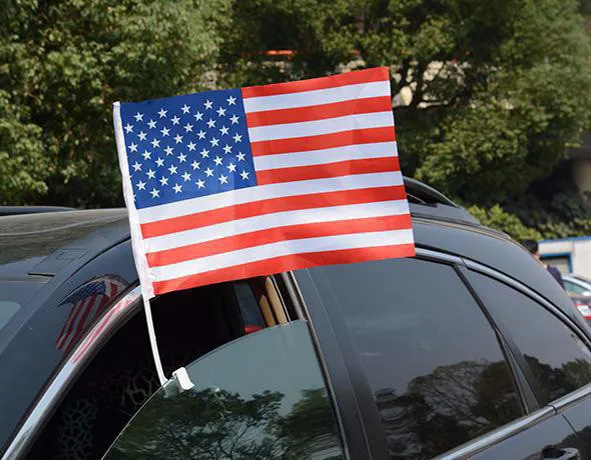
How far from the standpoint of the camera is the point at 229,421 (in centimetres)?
202

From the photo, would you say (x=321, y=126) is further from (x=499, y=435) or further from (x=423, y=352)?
(x=499, y=435)

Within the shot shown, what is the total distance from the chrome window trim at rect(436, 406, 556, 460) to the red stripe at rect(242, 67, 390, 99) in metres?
0.80

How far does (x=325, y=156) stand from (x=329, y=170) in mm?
32

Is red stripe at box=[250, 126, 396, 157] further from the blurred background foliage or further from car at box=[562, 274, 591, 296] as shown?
the blurred background foliage

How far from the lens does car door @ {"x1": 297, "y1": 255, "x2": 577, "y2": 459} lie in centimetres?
224

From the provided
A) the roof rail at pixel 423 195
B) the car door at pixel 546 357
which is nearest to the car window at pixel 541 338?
the car door at pixel 546 357

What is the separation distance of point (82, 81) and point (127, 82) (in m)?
0.56

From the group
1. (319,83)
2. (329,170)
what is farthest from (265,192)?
(319,83)

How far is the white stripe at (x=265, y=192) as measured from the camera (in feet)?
6.84

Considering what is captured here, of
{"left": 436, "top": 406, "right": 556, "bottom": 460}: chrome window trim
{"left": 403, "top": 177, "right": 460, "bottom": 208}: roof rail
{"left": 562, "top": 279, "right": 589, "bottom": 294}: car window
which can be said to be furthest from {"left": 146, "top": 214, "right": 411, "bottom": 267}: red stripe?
{"left": 562, "top": 279, "right": 589, "bottom": 294}: car window

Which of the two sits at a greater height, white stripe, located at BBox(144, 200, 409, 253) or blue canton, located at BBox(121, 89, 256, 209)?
blue canton, located at BBox(121, 89, 256, 209)

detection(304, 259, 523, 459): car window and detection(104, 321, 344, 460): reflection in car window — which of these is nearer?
detection(104, 321, 344, 460): reflection in car window

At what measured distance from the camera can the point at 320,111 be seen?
223cm

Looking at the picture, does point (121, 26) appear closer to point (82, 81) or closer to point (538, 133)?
point (82, 81)
